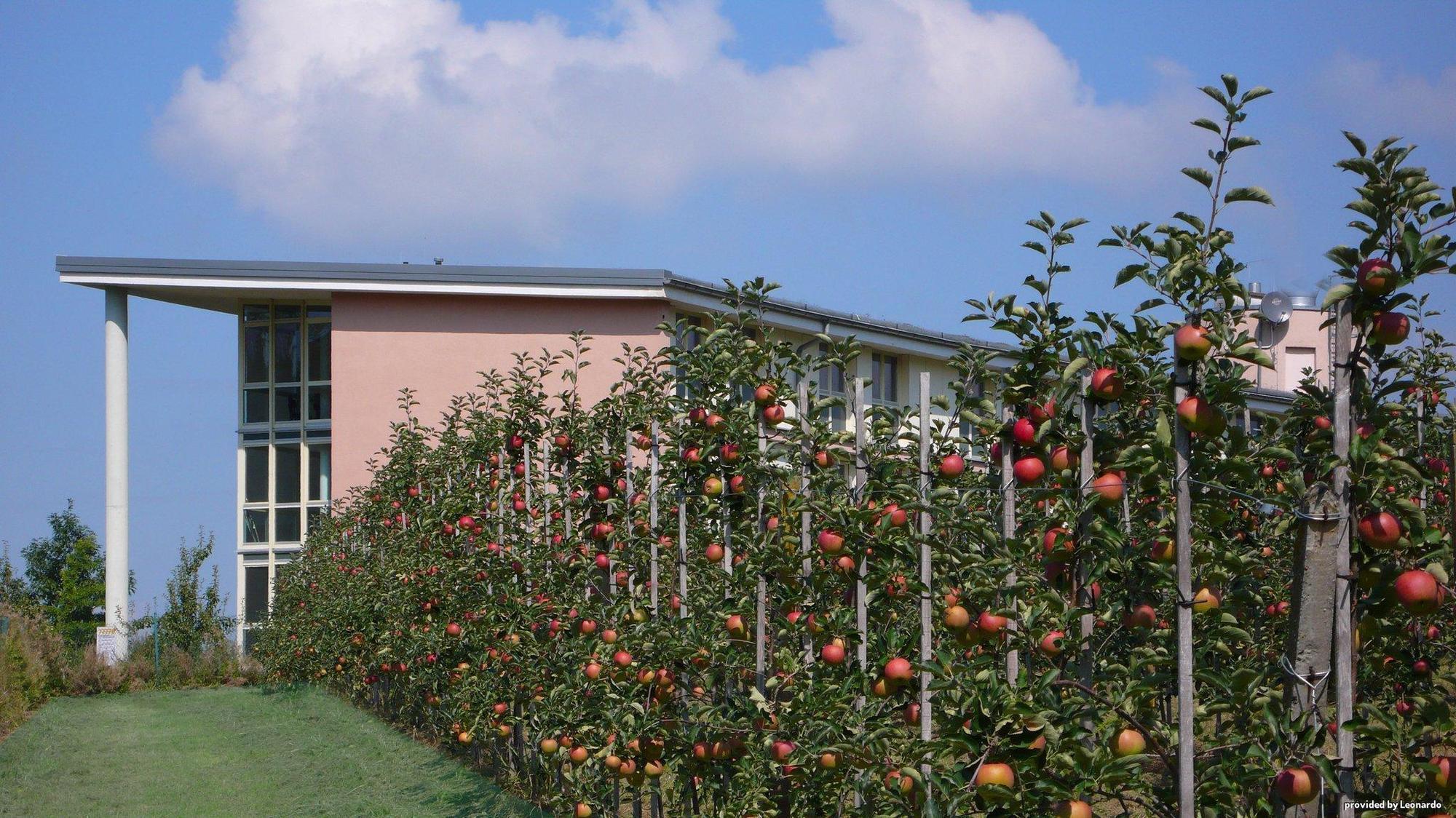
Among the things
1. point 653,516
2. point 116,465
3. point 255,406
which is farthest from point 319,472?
point 653,516

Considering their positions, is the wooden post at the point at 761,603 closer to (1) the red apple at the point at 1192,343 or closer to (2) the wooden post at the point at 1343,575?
(1) the red apple at the point at 1192,343

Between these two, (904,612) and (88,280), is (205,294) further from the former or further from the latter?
(904,612)

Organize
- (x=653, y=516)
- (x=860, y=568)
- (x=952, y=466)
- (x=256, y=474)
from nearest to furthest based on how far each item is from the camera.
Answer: (x=952, y=466)
(x=860, y=568)
(x=653, y=516)
(x=256, y=474)

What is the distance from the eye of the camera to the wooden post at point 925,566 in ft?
14.1

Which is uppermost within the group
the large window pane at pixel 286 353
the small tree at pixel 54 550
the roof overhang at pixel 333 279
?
the roof overhang at pixel 333 279

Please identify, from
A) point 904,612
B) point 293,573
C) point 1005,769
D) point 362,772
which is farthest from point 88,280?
point 1005,769

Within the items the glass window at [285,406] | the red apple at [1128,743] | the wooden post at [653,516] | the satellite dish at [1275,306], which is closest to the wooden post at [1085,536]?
the red apple at [1128,743]

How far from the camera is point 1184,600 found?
3.14 meters

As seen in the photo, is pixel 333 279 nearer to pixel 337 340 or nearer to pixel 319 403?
pixel 337 340

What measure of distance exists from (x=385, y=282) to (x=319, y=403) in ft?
12.0

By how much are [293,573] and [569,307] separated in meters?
6.72

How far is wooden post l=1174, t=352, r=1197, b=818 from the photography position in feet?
10.2

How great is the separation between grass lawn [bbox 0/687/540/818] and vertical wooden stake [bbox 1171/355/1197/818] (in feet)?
20.0

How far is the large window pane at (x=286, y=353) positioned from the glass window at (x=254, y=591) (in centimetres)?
396
